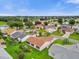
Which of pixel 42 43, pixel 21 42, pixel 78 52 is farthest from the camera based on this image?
pixel 21 42

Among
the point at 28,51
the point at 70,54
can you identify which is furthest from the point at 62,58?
the point at 28,51

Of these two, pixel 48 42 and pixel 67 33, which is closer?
pixel 48 42

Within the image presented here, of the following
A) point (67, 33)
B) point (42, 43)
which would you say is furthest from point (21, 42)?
point (67, 33)

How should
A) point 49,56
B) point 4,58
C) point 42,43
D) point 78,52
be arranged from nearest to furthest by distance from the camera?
point 78,52 < point 4,58 < point 49,56 < point 42,43

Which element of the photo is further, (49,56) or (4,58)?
(49,56)

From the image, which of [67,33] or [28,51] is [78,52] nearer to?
[28,51]

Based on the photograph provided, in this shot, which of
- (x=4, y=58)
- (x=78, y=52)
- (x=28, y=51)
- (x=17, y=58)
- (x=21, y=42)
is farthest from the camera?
(x=21, y=42)

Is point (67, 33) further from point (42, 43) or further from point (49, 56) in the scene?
point (49, 56)

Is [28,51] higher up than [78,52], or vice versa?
[78,52]

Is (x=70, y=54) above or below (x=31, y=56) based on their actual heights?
above
